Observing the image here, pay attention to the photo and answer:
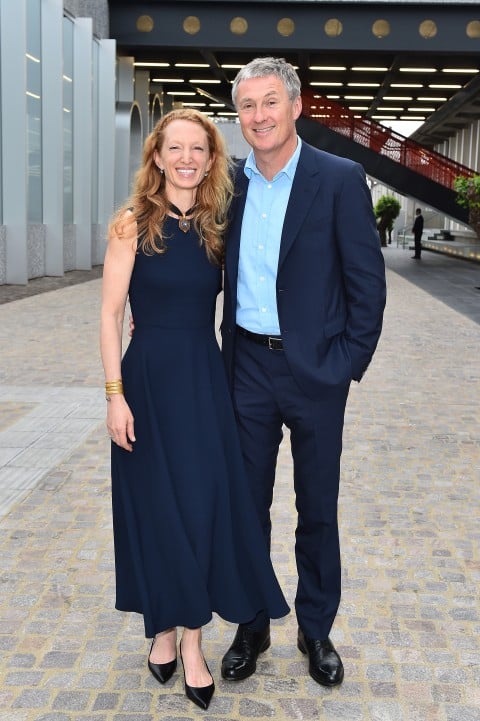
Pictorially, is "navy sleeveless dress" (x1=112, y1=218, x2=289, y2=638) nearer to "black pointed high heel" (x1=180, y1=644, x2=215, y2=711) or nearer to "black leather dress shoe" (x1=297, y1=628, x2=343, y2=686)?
"black pointed high heel" (x1=180, y1=644, x2=215, y2=711)

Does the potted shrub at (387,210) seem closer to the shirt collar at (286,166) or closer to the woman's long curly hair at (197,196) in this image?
the shirt collar at (286,166)

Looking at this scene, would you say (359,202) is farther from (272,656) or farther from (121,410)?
(272,656)

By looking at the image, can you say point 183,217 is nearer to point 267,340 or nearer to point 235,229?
point 235,229

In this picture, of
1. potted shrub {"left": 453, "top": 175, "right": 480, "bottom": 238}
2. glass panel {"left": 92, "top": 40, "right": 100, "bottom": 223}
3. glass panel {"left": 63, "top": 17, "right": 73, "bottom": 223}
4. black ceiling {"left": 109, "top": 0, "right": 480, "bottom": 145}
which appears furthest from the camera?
black ceiling {"left": 109, "top": 0, "right": 480, "bottom": 145}

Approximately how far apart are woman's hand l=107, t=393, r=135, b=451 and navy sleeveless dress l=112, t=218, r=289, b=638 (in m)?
0.06

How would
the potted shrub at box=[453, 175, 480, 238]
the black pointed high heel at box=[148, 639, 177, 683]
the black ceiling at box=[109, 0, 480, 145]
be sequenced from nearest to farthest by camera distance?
the black pointed high heel at box=[148, 639, 177, 683], the potted shrub at box=[453, 175, 480, 238], the black ceiling at box=[109, 0, 480, 145]

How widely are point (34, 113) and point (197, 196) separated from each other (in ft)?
60.0

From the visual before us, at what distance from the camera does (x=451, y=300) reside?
17.8 meters

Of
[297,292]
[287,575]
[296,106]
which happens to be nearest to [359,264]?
[297,292]

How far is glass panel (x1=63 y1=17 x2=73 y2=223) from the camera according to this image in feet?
74.1

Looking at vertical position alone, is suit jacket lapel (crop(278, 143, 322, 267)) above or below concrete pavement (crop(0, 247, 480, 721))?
above

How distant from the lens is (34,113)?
20.1 meters

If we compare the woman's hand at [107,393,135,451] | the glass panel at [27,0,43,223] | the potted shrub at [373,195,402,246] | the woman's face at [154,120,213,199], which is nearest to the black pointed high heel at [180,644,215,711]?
the woman's hand at [107,393,135,451]

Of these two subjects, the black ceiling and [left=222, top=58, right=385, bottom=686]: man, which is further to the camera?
the black ceiling
